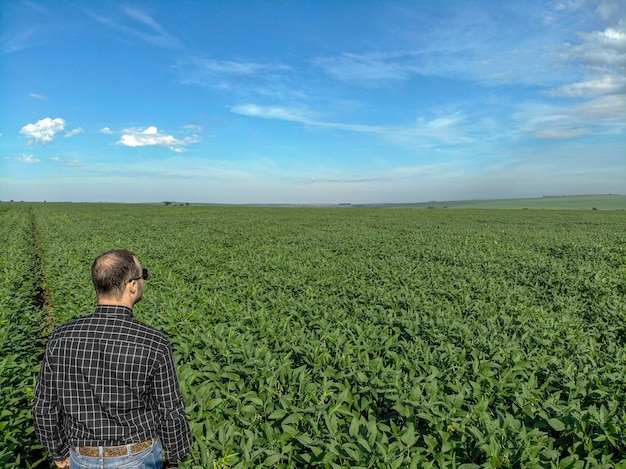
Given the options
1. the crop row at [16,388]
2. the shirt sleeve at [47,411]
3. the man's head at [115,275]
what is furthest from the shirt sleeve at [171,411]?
the crop row at [16,388]

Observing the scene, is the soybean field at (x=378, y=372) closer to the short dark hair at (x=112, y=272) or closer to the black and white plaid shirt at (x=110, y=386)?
the black and white plaid shirt at (x=110, y=386)

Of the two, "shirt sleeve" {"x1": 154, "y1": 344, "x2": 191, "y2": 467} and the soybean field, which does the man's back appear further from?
the soybean field

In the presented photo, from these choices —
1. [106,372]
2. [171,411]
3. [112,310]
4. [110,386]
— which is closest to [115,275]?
[112,310]

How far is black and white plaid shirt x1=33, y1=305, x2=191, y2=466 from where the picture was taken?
251cm

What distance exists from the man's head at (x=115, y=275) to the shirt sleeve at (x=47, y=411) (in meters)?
0.59

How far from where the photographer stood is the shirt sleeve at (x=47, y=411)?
2.64m

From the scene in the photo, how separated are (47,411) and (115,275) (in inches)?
45.3

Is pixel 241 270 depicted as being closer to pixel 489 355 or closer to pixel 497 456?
pixel 489 355

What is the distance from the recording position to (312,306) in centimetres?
792

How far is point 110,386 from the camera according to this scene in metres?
2.57

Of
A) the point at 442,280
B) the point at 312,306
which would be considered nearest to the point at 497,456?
the point at 312,306

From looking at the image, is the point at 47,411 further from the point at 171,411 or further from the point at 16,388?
the point at 16,388

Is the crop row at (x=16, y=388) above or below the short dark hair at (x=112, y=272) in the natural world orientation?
below

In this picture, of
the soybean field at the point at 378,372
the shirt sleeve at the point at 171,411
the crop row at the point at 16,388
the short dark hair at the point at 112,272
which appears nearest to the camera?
the short dark hair at the point at 112,272
